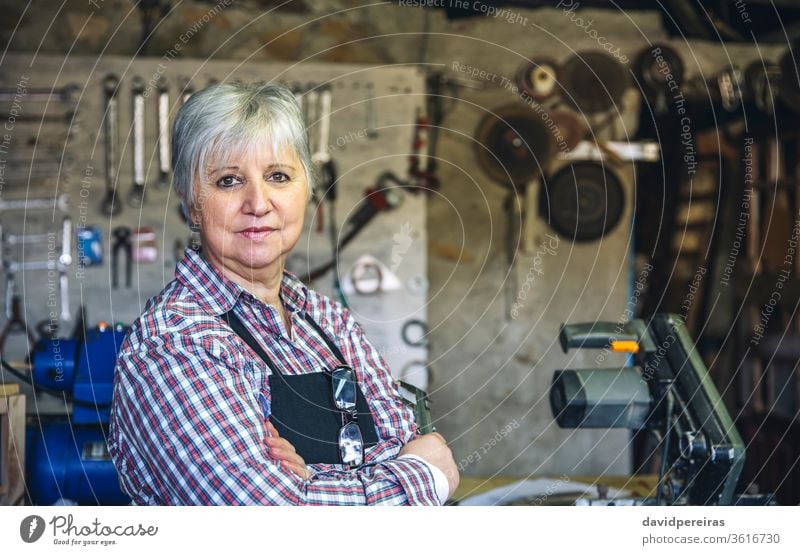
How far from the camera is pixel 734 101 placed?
12.8ft

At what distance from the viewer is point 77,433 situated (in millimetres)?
2074

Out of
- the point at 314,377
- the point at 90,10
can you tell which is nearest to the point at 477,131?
the point at 90,10

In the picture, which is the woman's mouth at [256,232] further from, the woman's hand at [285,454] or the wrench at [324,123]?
the wrench at [324,123]

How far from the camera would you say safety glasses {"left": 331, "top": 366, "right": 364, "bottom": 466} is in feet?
5.59

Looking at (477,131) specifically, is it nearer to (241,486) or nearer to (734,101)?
(734,101)

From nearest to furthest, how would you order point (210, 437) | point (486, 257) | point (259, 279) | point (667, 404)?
point (210, 437) < point (259, 279) < point (667, 404) < point (486, 257)

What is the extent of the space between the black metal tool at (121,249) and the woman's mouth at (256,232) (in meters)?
1.76

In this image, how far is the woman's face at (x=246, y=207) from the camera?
173 centimetres

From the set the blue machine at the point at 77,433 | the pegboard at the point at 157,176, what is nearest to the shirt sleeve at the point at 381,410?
the blue machine at the point at 77,433

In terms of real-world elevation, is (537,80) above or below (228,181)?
above

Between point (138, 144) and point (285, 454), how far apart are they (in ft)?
6.98

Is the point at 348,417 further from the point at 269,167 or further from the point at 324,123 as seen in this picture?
the point at 324,123

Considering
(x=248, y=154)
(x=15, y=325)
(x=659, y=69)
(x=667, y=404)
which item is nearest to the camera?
(x=248, y=154)

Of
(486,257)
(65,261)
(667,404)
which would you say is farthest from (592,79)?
(65,261)
